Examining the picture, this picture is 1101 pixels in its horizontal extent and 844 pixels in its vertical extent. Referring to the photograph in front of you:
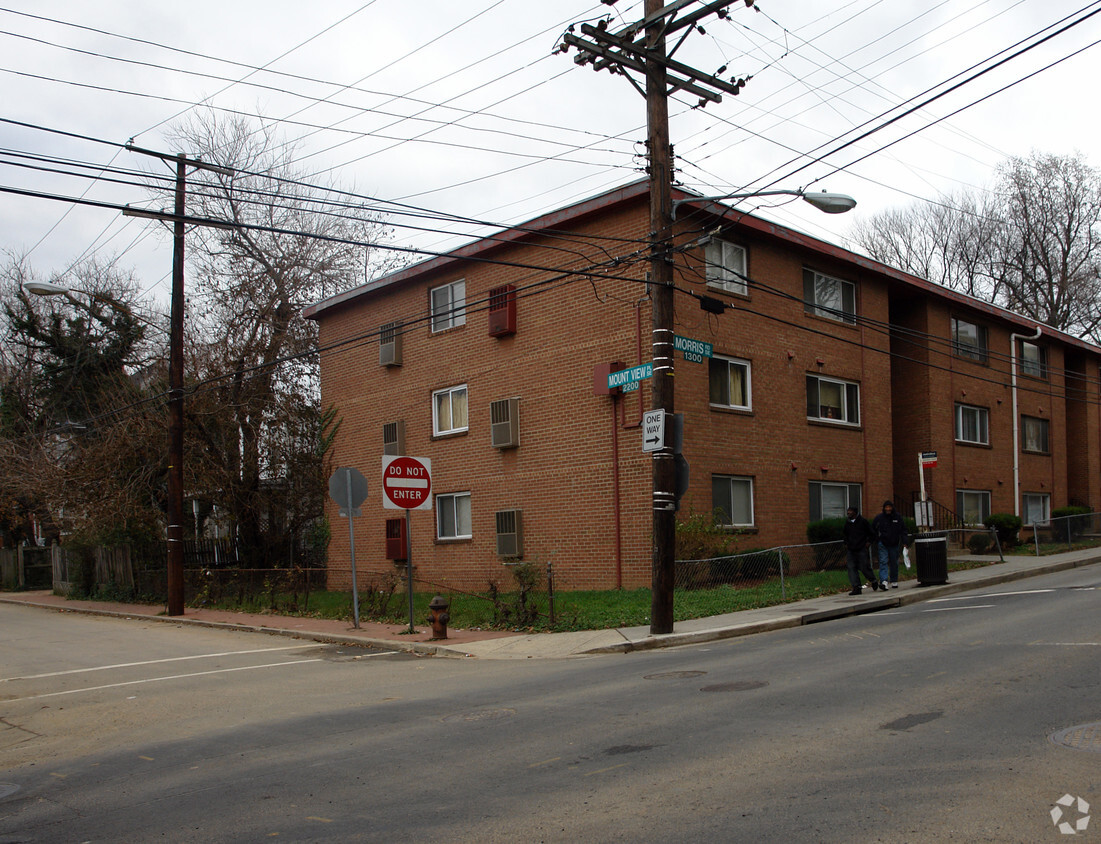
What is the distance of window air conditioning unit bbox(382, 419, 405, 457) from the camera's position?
25.9 m

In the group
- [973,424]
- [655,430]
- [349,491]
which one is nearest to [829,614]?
[655,430]

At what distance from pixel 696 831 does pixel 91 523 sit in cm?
2391

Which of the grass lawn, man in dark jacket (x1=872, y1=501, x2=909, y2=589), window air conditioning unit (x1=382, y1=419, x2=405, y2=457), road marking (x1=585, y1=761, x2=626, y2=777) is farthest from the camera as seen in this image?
window air conditioning unit (x1=382, y1=419, x2=405, y2=457)

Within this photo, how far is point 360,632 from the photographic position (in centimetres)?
1627

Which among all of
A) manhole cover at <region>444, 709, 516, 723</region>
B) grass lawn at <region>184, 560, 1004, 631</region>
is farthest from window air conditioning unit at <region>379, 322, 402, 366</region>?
manhole cover at <region>444, 709, 516, 723</region>

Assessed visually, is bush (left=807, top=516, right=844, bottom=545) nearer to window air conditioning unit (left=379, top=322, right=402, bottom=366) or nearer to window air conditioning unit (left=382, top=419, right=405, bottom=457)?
window air conditioning unit (left=382, top=419, right=405, bottom=457)

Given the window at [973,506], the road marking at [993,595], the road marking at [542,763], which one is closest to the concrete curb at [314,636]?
the road marking at [542,763]

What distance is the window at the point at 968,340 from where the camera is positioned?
1163 inches

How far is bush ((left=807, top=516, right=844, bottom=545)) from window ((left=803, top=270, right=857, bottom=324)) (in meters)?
5.06

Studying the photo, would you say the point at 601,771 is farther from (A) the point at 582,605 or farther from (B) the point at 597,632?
(A) the point at 582,605

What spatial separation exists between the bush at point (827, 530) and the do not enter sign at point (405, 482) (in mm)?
10572

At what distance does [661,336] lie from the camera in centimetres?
1408

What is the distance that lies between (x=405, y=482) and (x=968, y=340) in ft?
72.2

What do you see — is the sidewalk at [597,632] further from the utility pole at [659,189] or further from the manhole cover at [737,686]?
the manhole cover at [737,686]
